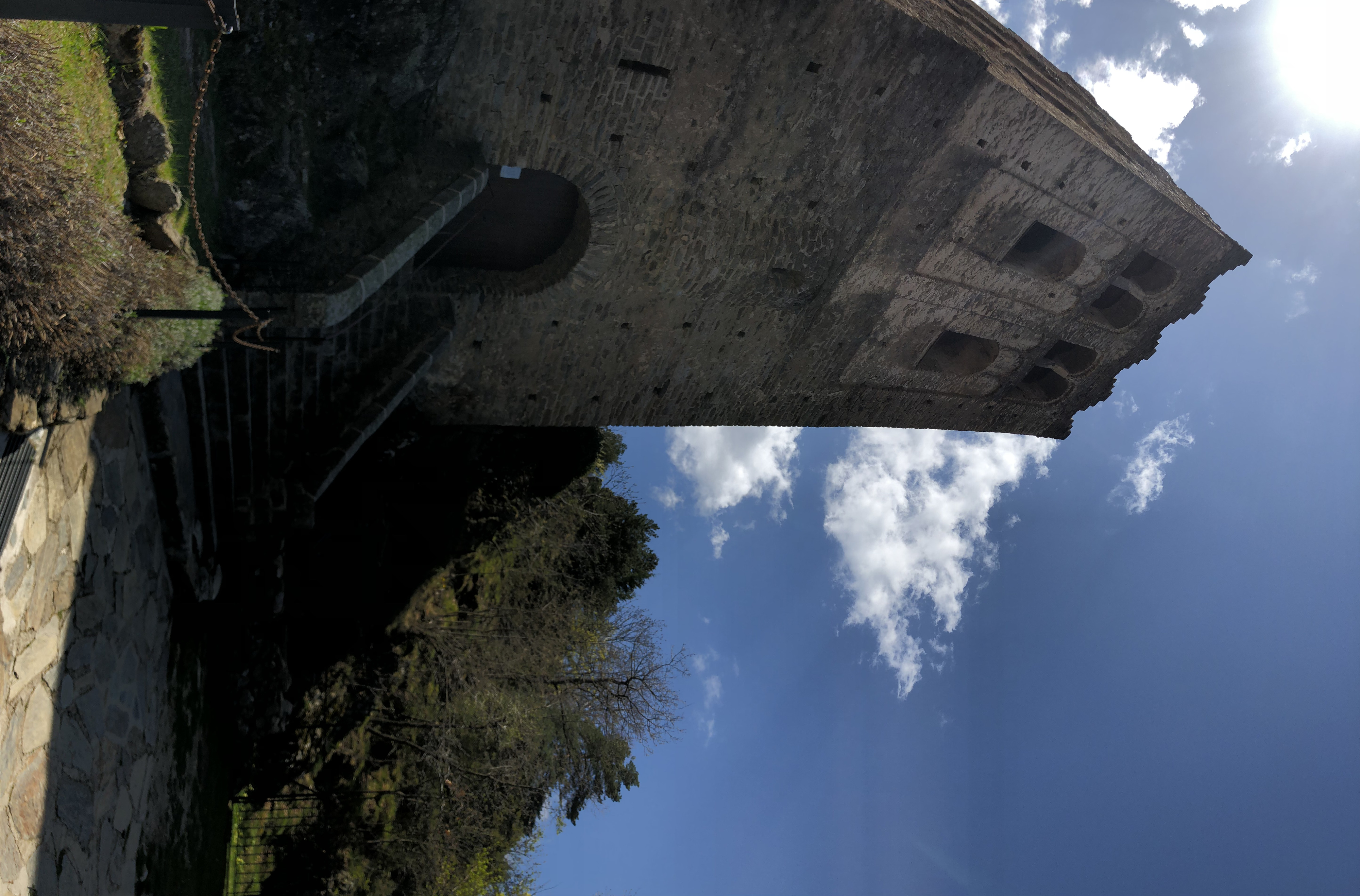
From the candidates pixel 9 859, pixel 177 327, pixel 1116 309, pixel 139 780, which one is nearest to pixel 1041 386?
pixel 1116 309

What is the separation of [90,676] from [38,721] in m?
0.60

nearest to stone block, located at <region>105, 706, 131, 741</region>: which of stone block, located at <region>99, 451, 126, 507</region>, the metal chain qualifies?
stone block, located at <region>99, 451, 126, 507</region>

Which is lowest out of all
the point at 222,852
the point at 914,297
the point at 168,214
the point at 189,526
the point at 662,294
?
the point at 222,852

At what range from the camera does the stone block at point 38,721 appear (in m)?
4.17

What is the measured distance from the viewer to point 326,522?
31.1 feet

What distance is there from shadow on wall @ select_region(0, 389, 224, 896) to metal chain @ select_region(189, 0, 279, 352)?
914mm

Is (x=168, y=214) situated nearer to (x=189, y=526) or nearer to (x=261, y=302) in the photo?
(x=261, y=302)

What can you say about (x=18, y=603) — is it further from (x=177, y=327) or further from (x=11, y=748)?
(x=177, y=327)

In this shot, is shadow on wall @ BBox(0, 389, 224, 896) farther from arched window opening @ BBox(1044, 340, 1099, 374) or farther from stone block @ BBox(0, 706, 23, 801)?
arched window opening @ BBox(1044, 340, 1099, 374)

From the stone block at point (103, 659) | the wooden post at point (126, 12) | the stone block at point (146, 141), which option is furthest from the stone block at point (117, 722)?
the wooden post at point (126, 12)

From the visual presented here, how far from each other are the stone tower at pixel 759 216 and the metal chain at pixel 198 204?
81cm

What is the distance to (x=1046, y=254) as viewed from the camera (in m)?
10.4

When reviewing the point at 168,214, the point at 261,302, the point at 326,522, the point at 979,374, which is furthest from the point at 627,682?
the point at 168,214

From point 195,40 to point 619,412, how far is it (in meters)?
4.96
